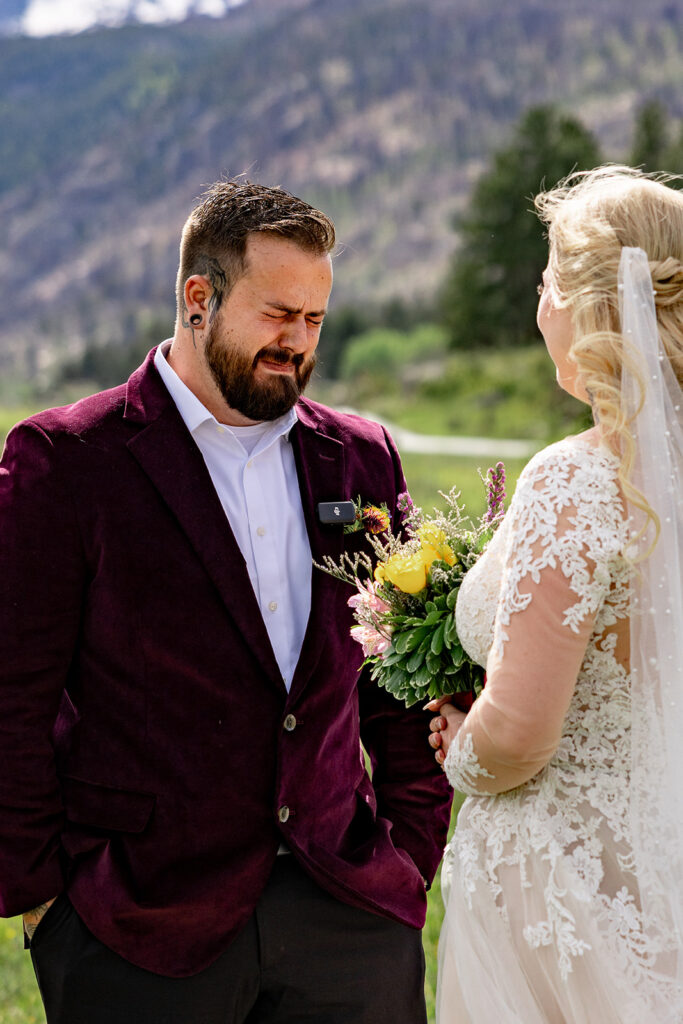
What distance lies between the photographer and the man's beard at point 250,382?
298 centimetres

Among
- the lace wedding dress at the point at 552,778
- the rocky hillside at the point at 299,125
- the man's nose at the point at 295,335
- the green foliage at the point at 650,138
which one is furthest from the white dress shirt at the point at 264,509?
the rocky hillside at the point at 299,125

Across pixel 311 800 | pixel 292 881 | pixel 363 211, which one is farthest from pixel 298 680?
pixel 363 211

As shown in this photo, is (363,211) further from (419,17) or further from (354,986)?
(354,986)

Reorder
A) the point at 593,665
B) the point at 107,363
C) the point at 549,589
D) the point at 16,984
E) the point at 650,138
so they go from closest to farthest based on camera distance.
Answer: the point at 549,589 → the point at 593,665 → the point at 16,984 → the point at 650,138 → the point at 107,363

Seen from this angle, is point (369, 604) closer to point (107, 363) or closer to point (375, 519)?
point (375, 519)

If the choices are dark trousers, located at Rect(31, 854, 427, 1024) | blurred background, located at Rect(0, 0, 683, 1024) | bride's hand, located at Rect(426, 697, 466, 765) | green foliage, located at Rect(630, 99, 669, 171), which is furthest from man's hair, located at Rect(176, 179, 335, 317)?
blurred background, located at Rect(0, 0, 683, 1024)

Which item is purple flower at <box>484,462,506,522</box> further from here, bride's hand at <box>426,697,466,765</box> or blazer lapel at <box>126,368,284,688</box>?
blazer lapel at <box>126,368,284,688</box>

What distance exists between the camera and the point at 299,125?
153m

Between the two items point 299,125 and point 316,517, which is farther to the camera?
point 299,125

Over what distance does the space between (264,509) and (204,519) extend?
232 millimetres

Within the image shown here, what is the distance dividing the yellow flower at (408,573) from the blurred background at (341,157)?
1627 inches

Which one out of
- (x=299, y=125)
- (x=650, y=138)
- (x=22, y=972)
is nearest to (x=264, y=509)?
(x=22, y=972)

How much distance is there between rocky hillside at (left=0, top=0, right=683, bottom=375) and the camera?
121 meters

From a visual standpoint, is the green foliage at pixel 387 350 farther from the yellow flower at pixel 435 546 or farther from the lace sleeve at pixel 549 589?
the lace sleeve at pixel 549 589
